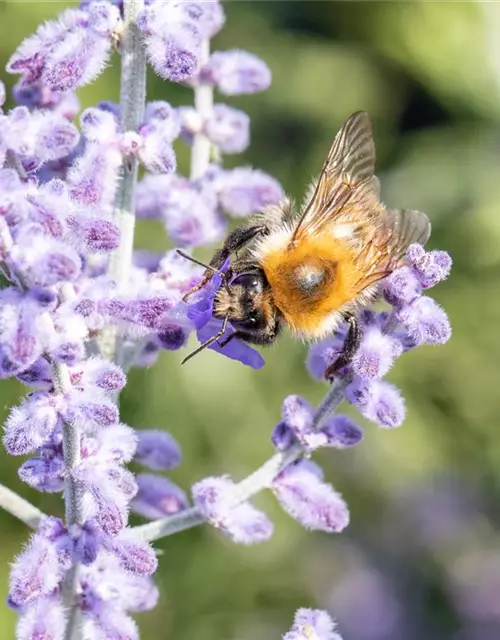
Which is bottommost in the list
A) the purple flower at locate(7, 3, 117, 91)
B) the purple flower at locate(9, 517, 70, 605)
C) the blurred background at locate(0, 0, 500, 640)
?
the blurred background at locate(0, 0, 500, 640)

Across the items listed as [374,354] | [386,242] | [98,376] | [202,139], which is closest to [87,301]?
[98,376]

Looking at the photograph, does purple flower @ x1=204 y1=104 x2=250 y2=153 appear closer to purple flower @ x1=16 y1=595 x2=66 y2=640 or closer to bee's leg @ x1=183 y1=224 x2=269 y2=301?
bee's leg @ x1=183 y1=224 x2=269 y2=301

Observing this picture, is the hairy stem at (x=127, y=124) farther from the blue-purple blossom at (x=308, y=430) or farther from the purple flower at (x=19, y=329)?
the purple flower at (x=19, y=329)

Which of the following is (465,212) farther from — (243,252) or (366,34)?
(243,252)

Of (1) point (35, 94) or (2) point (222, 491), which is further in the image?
(1) point (35, 94)

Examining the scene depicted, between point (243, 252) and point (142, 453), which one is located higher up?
point (243, 252)

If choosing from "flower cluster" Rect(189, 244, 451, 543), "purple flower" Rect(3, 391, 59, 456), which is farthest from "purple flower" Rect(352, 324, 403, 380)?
"purple flower" Rect(3, 391, 59, 456)

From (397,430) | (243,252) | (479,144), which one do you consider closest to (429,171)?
(479,144)

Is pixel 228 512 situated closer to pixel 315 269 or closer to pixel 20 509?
pixel 20 509
